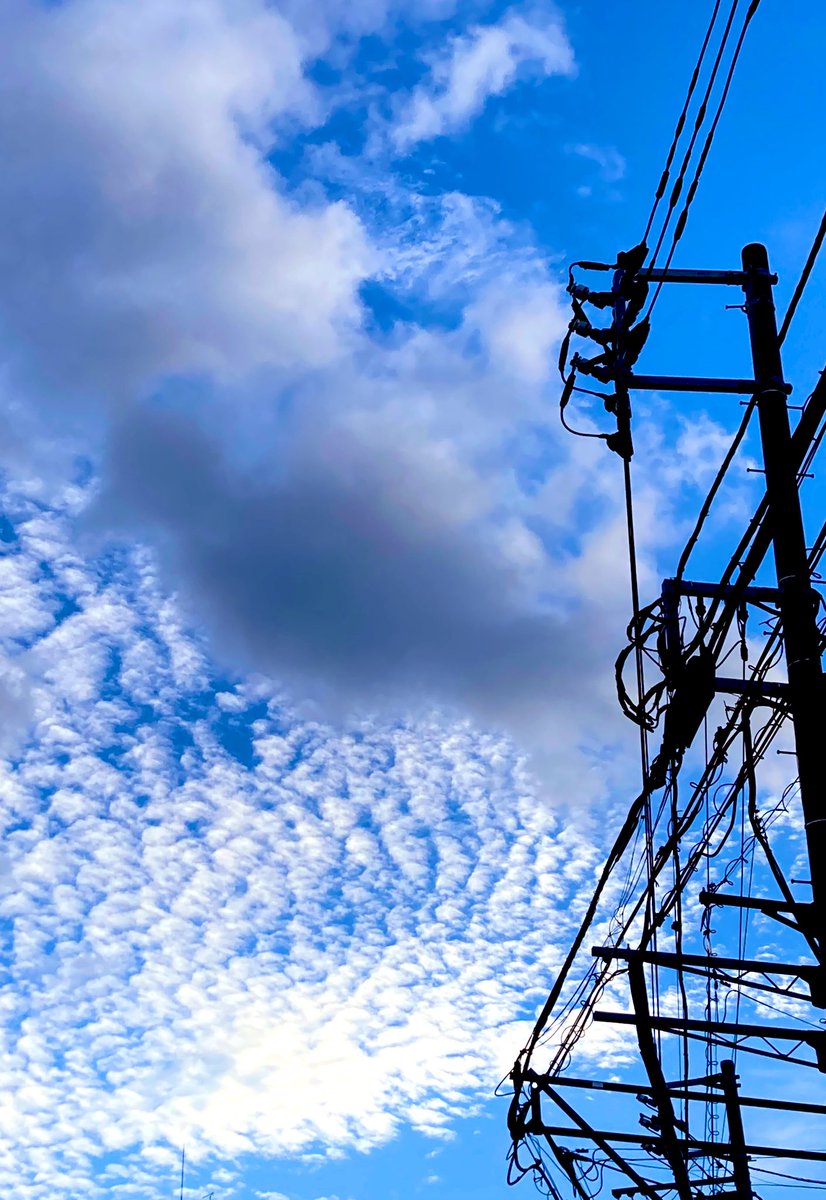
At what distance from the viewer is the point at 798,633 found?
9930 mm

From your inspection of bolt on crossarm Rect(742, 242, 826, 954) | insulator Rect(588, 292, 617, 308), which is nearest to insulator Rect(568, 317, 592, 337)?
insulator Rect(588, 292, 617, 308)

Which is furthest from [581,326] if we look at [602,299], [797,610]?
[797,610]

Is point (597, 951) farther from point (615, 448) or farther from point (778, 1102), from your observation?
point (615, 448)

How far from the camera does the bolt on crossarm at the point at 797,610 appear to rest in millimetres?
9344

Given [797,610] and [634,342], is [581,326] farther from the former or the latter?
[797,610]

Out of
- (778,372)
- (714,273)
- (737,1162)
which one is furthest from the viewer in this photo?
(737,1162)

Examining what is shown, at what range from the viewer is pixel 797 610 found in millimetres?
9883

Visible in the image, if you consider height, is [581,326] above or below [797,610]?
above

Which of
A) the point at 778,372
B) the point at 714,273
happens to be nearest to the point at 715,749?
the point at 778,372

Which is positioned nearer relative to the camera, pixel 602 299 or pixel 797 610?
pixel 797 610

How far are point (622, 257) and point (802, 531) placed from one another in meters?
3.40

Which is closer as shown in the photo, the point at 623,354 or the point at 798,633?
the point at 798,633

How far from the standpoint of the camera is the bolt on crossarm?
934 cm

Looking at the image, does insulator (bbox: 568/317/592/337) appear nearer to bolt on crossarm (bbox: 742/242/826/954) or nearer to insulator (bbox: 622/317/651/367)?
insulator (bbox: 622/317/651/367)
